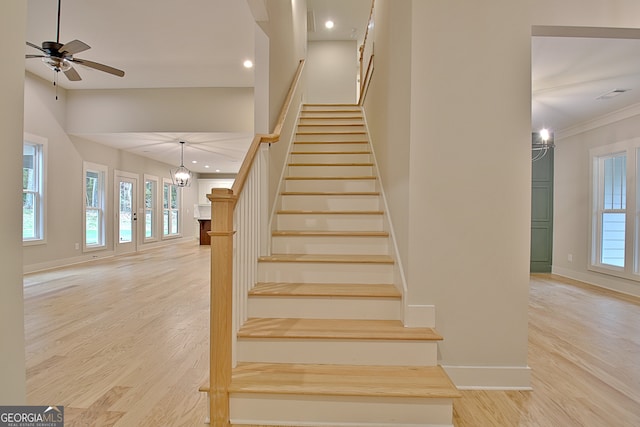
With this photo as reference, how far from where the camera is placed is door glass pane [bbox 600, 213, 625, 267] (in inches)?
191

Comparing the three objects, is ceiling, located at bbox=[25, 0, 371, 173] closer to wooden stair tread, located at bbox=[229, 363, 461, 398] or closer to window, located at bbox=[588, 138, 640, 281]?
wooden stair tread, located at bbox=[229, 363, 461, 398]

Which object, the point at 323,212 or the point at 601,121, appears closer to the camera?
the point at 323,212

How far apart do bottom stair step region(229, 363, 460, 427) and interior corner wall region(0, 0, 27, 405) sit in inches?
41.8

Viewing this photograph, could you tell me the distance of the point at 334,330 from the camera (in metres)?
1.89

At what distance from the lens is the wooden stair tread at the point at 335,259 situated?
7.72ft

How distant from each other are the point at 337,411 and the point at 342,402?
0.18 ft

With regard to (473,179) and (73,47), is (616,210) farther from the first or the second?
(73,47)

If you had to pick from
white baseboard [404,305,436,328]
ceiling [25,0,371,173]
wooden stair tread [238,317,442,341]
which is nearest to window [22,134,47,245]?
ceiling [25,0,371,173]

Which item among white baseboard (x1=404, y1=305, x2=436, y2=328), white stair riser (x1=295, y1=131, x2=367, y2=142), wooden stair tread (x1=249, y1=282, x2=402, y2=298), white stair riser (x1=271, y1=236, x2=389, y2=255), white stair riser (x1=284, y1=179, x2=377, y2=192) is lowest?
white baseboard (x1=404, y1=305, x2=436, y2=328)

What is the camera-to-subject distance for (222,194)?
5.07 feet

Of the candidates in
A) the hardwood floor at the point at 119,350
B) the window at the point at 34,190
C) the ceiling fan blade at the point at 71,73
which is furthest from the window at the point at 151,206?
the ceiling fan blade at the point at 71,73

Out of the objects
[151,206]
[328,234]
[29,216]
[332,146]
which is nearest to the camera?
[328,234]

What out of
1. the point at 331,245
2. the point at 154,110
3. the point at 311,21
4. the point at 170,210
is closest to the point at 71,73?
the point at 154,110

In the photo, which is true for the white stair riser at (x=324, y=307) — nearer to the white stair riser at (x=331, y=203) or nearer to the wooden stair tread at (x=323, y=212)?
the wooden stair tread at (x=323, y=212)
